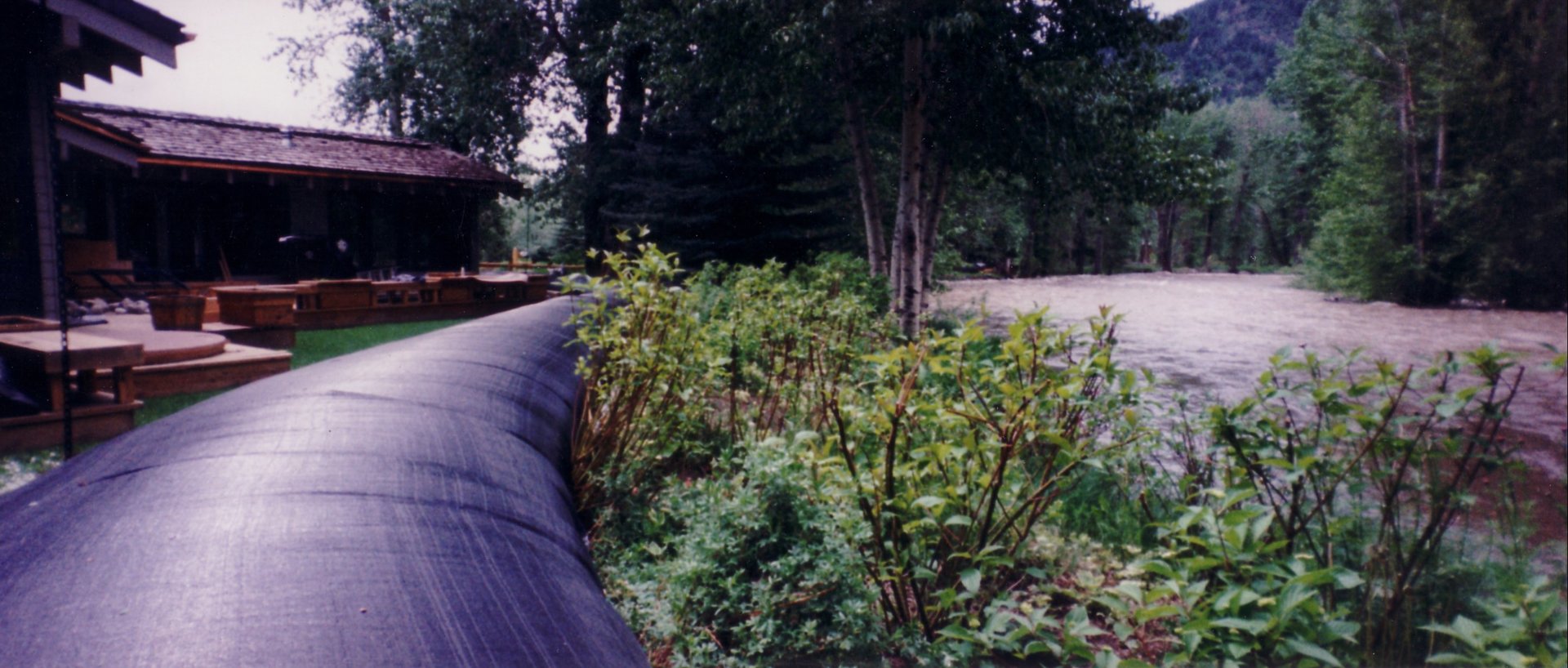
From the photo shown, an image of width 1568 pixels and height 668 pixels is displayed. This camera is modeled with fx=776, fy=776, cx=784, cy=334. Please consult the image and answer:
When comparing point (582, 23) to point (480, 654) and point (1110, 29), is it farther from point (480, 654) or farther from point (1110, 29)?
point (480, 654)

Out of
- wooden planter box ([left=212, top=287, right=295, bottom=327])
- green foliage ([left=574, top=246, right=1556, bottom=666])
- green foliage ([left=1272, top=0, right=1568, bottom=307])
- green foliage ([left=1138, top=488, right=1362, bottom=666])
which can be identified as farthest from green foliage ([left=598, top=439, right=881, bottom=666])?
wooden planter box ([left=212, top=287, right=295, bottom=327])

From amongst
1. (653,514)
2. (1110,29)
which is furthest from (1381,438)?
(1110,29)

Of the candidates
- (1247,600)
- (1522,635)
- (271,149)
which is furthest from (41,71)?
(271,149)

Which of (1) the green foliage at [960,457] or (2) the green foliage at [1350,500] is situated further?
(1) the green foliage at [960,457]

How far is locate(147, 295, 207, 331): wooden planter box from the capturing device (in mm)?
3225

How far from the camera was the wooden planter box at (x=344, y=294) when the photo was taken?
5.79 m

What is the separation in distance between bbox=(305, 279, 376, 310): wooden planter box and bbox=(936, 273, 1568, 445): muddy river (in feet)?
15.7

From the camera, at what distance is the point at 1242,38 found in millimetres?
2562

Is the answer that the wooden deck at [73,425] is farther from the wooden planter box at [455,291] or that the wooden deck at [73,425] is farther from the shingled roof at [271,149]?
the wooden planter box at [455,291]

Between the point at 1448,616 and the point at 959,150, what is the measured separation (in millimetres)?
6425

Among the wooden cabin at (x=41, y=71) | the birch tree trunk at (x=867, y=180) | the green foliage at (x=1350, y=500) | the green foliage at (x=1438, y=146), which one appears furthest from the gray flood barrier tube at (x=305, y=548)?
the birch tree trunk at (x=867, y=180)

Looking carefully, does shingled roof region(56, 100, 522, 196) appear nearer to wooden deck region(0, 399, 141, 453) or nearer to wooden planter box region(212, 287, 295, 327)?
wooden planter box region(212, 287, 295, 327)

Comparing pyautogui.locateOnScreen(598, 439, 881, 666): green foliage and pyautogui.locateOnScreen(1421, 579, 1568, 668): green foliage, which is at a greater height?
pyautogui.locateOnScreen(1421, 579, 1568, 668): green foliage

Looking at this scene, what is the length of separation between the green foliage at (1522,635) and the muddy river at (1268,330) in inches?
16.4
